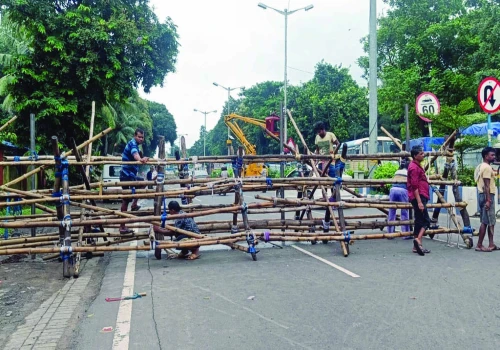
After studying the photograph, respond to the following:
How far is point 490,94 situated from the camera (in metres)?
11.1

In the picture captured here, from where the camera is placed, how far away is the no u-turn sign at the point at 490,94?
1098 centimetres

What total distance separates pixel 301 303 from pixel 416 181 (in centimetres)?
381

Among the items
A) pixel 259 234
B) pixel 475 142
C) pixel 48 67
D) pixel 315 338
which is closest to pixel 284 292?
pixel 315 338

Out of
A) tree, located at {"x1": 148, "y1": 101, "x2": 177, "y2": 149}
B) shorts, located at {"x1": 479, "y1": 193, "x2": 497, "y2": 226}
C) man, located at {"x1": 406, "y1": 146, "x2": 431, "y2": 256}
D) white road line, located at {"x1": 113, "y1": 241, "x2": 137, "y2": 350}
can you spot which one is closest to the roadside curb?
white road line, located at {"x1": 113, "y1": 241, "x2": 137, "y2": 350}

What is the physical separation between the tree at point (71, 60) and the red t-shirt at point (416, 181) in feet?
43.8

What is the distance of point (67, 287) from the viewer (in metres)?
6.59

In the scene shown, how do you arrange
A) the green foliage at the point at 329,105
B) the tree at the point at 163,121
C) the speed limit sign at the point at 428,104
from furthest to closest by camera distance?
1. the tree at the point at 163,121
2. the green foliage at the point at 329,105
3. the speed limit sign at the point at 428,104

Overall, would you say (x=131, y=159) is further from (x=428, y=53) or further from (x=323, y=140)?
(x=428, y=53)

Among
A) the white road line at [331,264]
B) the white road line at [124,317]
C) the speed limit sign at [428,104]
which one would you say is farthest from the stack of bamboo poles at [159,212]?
the speed limit sign at [428,104]

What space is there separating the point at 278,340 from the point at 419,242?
185 inches

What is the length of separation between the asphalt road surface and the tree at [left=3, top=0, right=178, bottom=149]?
11.9 meters

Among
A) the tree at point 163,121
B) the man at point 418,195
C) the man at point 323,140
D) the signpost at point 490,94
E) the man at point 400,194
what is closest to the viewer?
the man at point 418,195

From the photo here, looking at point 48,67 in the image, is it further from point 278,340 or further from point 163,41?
point 278,340

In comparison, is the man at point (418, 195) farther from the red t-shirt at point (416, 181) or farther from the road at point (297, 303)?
the road at point (297, 303)
